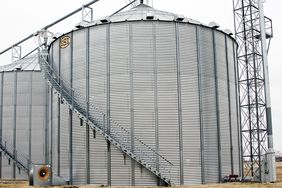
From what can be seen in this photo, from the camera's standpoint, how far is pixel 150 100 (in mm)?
32938

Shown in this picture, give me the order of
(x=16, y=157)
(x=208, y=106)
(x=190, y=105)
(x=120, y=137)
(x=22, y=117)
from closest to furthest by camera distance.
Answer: (x=120, y=137), (x=190, y=105), (x=208, y=106), (x=16, y=157), (x=22, y=117)

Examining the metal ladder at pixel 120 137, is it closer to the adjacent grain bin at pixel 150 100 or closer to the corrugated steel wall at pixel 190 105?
the adjacent grain bin at pixel 150 100

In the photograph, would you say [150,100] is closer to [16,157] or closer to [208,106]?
[208,106]

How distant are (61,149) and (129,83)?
823 centimetres

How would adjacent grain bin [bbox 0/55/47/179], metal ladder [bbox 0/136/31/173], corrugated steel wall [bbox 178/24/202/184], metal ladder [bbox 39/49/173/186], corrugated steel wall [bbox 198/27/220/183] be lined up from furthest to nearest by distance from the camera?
adjacent grain bin [bbox 0/55/47/179] → metal ladder [bbox 0/136/31/173] → corrugated steel wall [bbox 198/27/220/183] → corrugated steel wall [bbox 178/24/202/184] → metal ladder [bbox 39/49/173/186]

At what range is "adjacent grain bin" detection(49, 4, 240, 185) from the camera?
1280 inches

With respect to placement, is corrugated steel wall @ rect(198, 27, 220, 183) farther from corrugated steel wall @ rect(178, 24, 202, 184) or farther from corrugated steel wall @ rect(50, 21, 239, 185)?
corrugated steel wall @ rect(178, 24, 202, 184)

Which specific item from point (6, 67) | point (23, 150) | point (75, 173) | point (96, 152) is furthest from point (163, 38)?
point (6, 67)

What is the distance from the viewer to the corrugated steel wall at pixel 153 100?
32.5m

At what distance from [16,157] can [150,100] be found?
925 inches

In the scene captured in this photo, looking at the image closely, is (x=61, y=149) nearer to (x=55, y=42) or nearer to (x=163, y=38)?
(x=55, y=42)

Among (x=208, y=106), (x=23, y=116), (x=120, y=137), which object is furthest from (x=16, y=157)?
(x=208, y=106)

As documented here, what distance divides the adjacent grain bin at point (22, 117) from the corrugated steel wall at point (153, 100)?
14672 mm

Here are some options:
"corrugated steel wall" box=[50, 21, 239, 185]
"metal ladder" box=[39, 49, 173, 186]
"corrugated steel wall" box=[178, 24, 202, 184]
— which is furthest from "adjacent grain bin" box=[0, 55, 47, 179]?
"corrugated steel wall" box=[178, 24, 202, 184]
